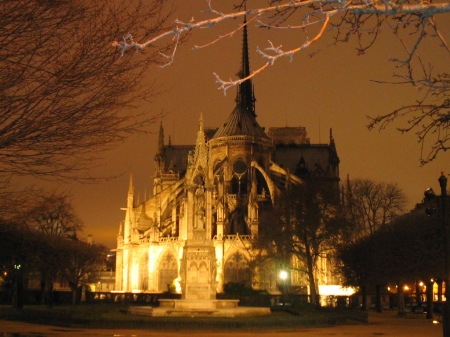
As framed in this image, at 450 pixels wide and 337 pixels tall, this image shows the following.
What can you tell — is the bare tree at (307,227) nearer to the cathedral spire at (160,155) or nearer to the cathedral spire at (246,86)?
the cathedral spire at (160,155)

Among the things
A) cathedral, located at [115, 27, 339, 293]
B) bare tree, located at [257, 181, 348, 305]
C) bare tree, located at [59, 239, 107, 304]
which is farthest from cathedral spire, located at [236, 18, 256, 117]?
bare tree, located at [257, 181, 348, 305]

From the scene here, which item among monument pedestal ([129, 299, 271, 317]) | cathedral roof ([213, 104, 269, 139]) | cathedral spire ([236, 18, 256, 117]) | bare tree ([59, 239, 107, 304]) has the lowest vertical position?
monument pedestal ([129, 299, 271, 317])

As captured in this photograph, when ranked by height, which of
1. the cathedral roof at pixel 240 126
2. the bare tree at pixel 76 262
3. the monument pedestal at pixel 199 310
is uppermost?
the cathedral roof at pixel 240 126

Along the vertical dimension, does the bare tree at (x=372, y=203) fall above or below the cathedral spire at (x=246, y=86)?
below

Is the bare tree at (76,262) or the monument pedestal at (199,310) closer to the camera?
the monument pedestal at (199,310)

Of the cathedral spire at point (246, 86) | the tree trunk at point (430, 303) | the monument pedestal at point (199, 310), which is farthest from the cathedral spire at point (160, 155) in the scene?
the monument pedestal at point (199, 310)

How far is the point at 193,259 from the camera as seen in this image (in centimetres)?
2905

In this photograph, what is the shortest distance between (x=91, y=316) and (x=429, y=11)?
22.4 metres

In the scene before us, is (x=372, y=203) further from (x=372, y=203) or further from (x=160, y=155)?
(x=160, y=155)

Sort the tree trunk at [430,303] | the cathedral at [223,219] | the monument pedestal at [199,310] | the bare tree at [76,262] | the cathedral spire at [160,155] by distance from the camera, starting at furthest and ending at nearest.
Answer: the cathedral spire at [160,155] → the cathedral at [223,219] → the bare tree at [76,262] → the tree trunk at [430,303] → the monument pedestal at [199,310]

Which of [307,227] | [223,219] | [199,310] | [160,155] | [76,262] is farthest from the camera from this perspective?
[160,155]

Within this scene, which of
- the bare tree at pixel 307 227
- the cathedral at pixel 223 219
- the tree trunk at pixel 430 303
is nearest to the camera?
the tree trunk at pixel 430 303

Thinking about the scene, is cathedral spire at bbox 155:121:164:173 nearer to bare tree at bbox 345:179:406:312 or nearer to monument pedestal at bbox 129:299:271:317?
bare tree at bbox 345:179:406:312

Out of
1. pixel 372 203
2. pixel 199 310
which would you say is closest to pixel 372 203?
pixel 372 203
